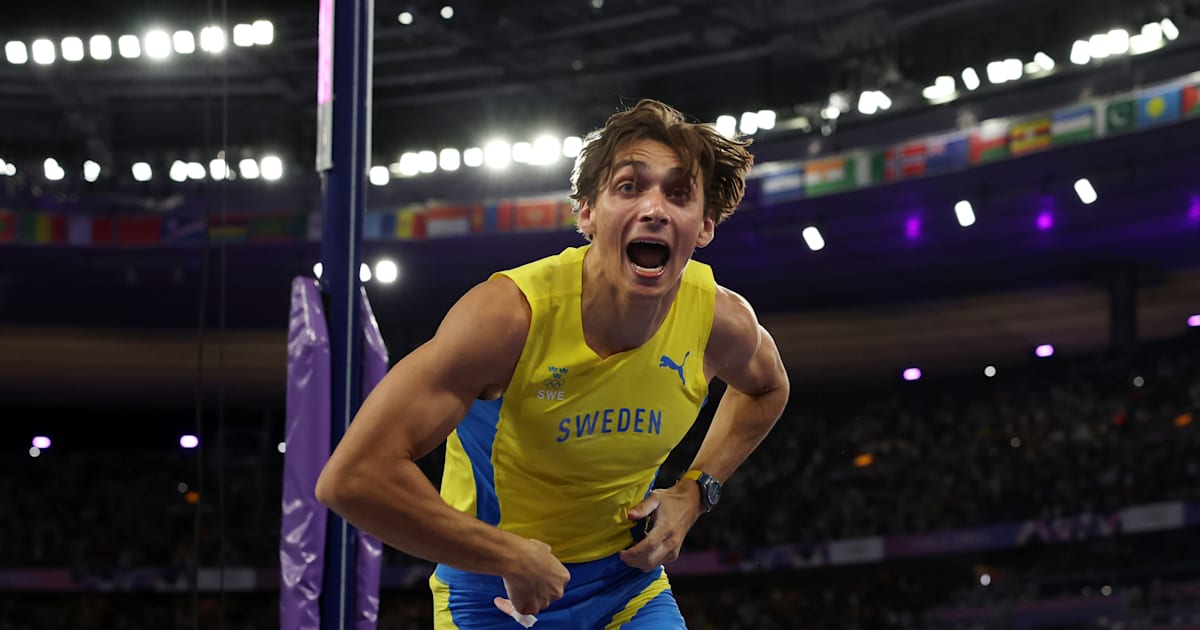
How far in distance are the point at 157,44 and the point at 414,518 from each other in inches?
590

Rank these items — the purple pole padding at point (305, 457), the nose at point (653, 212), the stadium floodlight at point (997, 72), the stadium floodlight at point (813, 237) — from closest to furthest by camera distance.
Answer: the nose at point (653, 212), the purple pole padding at point (305, 457), the stadium floodlight at point (997, 72), the stadium floodlight at point (813, 237)

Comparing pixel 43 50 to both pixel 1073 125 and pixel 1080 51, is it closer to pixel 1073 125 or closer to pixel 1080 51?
pixel 1073 125

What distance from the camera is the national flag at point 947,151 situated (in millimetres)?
14016

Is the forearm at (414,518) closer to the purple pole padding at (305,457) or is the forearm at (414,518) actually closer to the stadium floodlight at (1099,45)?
the purple pole padding at (305,457)

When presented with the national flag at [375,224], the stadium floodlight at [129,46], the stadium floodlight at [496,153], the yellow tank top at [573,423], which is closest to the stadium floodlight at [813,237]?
the stadium floodlight at [496,153]

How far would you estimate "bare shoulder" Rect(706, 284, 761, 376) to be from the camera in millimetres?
3012

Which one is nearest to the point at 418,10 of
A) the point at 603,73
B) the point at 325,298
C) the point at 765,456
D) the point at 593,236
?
the point at 603,73

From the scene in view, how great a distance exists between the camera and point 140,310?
806 inches

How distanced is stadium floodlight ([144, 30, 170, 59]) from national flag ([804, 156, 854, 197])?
8.39 m

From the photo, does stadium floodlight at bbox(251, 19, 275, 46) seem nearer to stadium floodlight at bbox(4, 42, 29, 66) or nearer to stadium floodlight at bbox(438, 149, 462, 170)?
stadium floodlight at bbox(438, 149, 462, 170)

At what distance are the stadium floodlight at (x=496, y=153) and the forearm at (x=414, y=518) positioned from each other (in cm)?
1451

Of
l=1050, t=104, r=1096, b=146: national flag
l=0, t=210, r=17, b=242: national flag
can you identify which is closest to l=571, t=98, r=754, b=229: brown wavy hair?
l=1050, t=104, r=1096, b=146: national flag

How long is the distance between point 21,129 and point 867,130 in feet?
41.1

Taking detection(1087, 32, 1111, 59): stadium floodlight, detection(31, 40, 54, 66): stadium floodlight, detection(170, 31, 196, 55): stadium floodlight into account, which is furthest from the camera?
detection(170, 31, 196, 55): stadium floodlight
